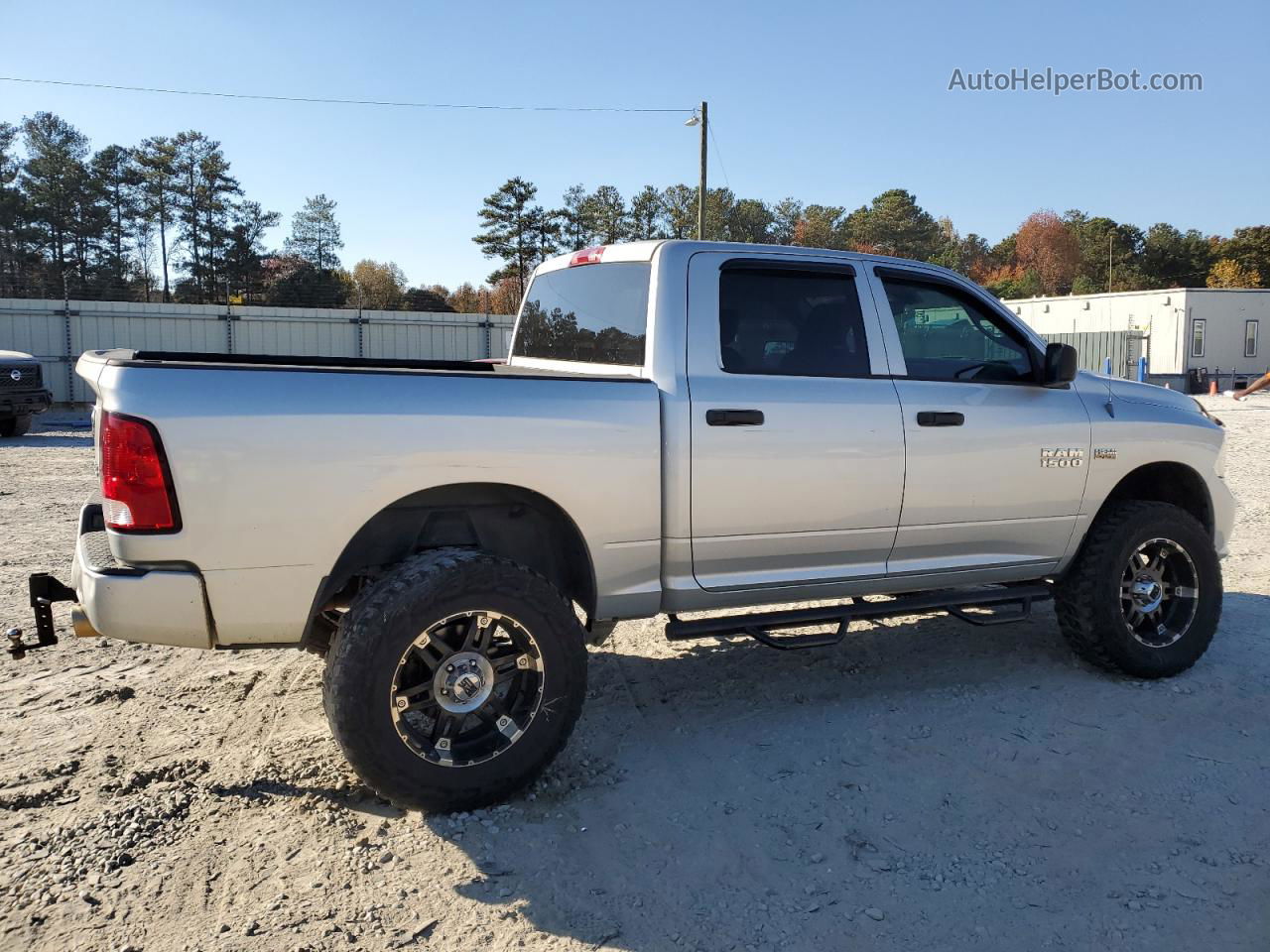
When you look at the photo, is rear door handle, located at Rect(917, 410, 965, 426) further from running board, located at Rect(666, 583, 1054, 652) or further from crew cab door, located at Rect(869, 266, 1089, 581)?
running board, located at Rect(666, 583, 1054, 652)

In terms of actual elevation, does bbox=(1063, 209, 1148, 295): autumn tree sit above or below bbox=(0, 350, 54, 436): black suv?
above

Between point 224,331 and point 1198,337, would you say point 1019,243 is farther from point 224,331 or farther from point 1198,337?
point 224,331

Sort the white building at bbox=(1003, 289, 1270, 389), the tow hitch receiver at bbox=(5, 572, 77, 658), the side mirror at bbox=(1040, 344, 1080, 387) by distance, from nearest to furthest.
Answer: the tow hitch receiver at bbox=(5, 572, 77, 658)
the side mirror at bbox=(1040, 344, 1080, 387)
the white building at bbox=(1003, 289, 1270, 389)

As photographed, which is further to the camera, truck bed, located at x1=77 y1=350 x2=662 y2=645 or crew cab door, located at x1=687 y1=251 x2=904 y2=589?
crew cab door, located at x1=687 y1=251 x2=904 y2=589

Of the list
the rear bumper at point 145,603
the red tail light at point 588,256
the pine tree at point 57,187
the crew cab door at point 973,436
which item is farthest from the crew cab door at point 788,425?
the pine tree at point 57,187

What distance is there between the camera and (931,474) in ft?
14.1

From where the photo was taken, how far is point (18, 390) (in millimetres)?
16406

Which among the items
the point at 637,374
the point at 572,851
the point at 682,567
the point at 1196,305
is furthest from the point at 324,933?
the point at 1196,305

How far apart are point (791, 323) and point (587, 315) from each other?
3.21 feet

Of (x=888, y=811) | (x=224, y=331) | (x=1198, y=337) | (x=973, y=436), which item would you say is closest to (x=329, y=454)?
(x=888, y=811)

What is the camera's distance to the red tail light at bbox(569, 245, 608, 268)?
4.59 meters

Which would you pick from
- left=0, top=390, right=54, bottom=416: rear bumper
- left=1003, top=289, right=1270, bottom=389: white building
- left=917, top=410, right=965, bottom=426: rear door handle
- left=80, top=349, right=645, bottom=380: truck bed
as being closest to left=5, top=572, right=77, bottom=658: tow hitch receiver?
left=80, top=349, right=645, bottom=380: truck bed

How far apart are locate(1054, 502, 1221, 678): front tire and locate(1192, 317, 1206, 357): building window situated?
3627 cm

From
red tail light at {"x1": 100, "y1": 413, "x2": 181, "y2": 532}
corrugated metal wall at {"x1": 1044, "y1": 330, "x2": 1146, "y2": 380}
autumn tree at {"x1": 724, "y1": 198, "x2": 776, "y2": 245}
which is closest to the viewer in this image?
red tail light at {"x1": 100, "y1": 413, "x2": 181, "y2": 532}
